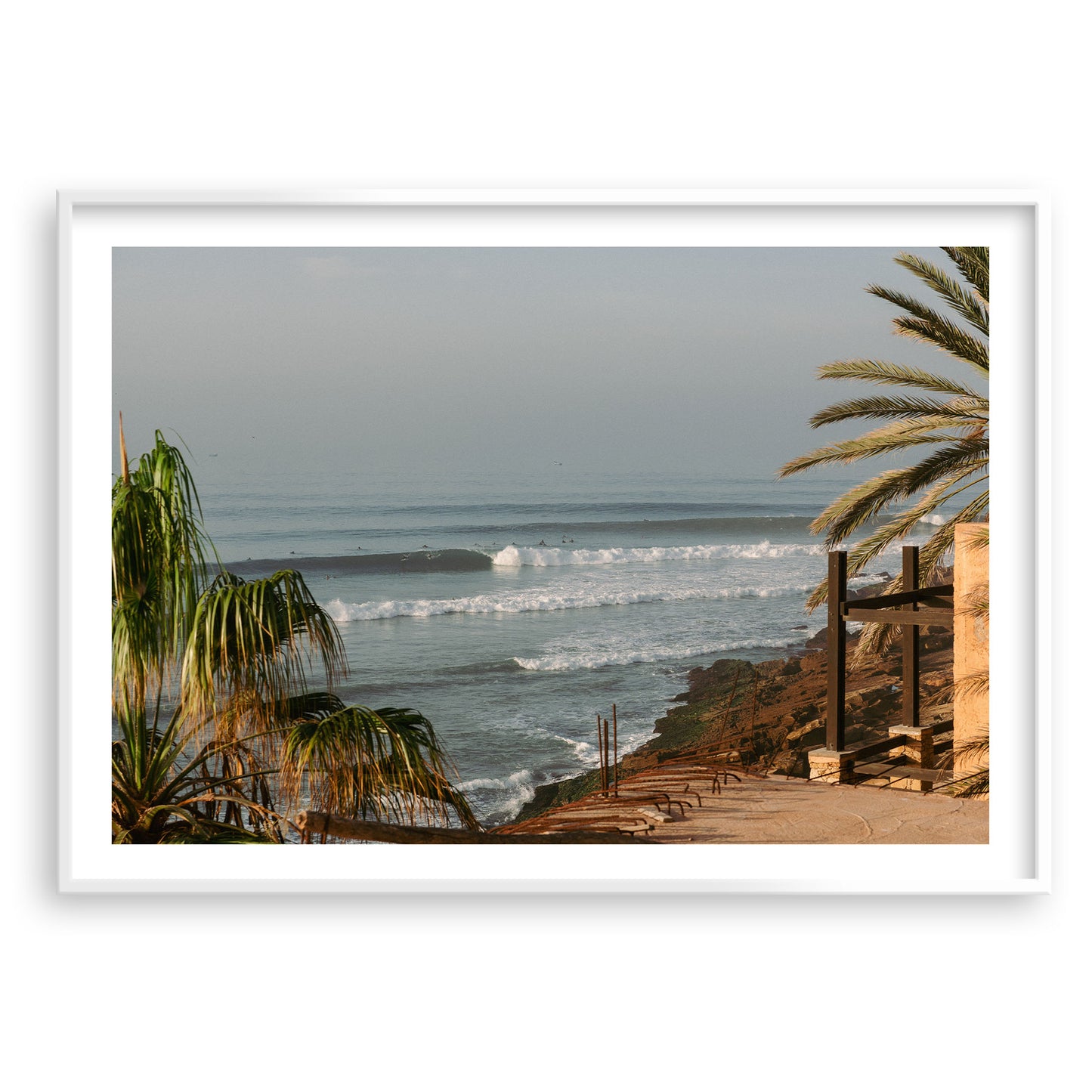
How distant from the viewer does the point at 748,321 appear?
1330 cm

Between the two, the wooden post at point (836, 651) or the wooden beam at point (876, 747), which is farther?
the wooden beam at point (876, 747)

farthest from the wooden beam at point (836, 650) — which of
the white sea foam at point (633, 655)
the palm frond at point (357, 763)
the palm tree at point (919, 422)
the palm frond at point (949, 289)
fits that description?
the white sea foam at point (633, 655)

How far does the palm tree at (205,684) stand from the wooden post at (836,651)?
96.3 inches

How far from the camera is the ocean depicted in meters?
12.7

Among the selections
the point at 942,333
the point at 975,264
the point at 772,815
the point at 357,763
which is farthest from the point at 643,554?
the point at 357,763

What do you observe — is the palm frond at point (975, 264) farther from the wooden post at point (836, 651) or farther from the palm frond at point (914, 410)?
the wooden post at point (836, 651)

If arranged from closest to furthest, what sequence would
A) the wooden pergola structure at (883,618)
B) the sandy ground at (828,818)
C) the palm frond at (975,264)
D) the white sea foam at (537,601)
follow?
the sandy ground at (828,818)
the palm frond at (975,264)
the wooden pergola structure at (883,618)
the white sea foam at (537,601)

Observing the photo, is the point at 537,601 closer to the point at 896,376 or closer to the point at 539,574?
the point at 539,574
